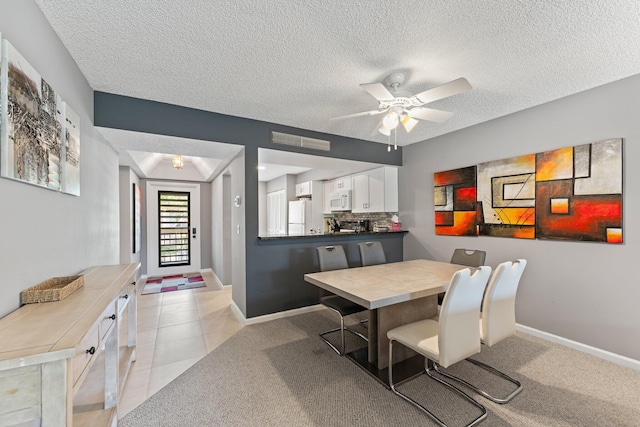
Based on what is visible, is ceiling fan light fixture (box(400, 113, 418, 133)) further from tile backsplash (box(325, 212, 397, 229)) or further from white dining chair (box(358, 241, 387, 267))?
tile backsplash (box(325, 212, 397, 229))

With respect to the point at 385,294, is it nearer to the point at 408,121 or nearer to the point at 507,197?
the point at 408,121

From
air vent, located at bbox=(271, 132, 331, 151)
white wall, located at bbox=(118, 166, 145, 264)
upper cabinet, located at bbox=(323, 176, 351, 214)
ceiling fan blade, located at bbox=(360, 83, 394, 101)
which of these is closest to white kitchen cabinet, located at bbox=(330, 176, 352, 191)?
upper cabinet, located at bbox=(323, 176, 351, 214)

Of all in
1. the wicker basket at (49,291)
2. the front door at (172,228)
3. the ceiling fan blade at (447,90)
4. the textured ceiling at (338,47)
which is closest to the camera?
the wicker basket at (49,291)

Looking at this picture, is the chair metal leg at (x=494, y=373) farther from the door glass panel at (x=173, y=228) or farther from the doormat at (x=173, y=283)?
the door glass panel at (x=173, y=228)

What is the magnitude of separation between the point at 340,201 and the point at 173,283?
3771mm

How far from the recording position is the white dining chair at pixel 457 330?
167 cm

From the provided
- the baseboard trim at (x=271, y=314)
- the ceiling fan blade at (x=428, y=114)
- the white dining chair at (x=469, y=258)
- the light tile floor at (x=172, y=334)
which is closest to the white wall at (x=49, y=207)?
the light tile floor at (x=172, y=334)

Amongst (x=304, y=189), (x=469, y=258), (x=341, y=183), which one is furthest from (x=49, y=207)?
(x=304, y=189)

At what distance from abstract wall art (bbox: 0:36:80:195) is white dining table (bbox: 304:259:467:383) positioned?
1.99 meters

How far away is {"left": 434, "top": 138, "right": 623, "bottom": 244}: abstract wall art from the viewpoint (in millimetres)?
2477

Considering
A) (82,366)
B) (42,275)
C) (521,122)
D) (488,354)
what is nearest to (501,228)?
(521,122)

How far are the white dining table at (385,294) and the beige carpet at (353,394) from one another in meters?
0.24

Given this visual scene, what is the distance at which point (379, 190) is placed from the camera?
4.73 metres

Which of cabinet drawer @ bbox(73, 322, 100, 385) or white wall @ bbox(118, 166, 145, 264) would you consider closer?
cabinet drawer @ bbox(73, 322, 100, 385)
